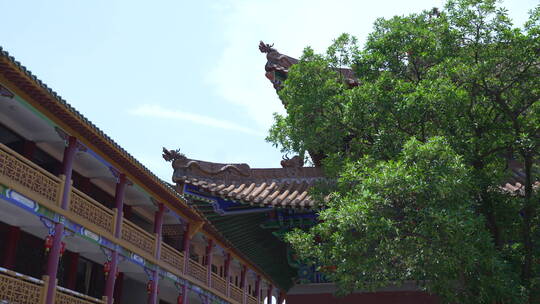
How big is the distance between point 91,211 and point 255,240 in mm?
6188

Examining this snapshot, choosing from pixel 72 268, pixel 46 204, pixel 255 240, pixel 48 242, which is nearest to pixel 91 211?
pixel 48 242

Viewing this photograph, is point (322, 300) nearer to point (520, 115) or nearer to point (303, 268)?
point (303, 268)

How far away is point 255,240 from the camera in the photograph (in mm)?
18688

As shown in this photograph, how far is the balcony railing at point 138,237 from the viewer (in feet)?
50.7

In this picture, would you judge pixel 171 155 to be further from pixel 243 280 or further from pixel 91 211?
pixel 243 280

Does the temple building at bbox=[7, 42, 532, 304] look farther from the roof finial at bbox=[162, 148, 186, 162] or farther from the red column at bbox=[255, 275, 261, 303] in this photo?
the red column at bbox=[255, 275, 261, 303]

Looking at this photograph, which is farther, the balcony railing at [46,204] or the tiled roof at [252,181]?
the tiled roof at [252,181]

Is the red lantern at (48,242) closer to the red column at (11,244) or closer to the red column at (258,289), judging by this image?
the red column at (11,244)

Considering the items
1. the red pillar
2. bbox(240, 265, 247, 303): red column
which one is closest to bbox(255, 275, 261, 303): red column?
Answer: bbox(240, 265, 247, 303): red column

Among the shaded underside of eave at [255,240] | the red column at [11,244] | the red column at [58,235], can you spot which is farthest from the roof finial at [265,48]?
the red column at [11,244]

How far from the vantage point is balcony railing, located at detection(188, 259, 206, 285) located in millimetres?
18962

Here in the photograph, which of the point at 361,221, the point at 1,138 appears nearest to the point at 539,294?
the point at 361,221

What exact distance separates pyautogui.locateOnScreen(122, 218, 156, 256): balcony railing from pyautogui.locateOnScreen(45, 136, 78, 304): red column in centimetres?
280

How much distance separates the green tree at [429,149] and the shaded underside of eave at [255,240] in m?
5.27
